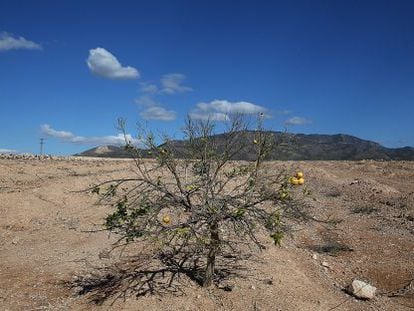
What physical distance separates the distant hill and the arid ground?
2.71m

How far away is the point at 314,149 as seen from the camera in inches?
5049

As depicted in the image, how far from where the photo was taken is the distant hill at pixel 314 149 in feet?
29.0

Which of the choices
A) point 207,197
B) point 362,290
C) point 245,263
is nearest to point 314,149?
point 245,263

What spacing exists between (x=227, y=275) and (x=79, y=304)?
10.2 feet

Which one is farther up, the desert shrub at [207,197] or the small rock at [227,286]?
the desert shrub at [207,197]

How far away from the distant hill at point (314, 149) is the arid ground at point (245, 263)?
2.71 metres

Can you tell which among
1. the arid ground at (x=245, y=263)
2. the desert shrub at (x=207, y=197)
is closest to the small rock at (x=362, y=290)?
the arid ground at (x=245, y=263)

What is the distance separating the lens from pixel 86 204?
57.5 feet

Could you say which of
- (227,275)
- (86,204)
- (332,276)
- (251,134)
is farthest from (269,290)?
(86,204)

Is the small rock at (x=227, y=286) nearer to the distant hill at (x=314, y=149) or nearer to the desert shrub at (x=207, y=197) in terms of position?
the desert shrub at (x=207, y=197)

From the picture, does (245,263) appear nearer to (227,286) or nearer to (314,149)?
(227,286)

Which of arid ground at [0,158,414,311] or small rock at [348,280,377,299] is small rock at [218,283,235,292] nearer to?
arid ground at [0,158,414,311]

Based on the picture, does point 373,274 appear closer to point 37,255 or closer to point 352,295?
point 352,295

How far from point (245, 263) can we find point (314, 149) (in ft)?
397
